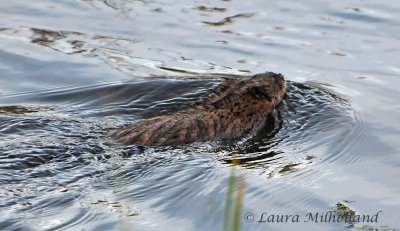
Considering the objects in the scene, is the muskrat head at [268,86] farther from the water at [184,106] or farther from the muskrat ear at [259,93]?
the water at [184,106]

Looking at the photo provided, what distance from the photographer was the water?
6172mm

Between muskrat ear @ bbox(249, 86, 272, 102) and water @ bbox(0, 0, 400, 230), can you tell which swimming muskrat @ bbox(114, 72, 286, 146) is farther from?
water @ bbox(0, 0, 400, 230)

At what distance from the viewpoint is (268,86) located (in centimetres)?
838

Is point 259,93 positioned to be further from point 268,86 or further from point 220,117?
point 220,117

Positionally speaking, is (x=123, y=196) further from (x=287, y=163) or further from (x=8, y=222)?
(x=287, y=163)

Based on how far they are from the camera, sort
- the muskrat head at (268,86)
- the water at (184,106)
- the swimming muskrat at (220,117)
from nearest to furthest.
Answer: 1. the water at (184,106)
2. the swimming muskrat at (220,117)
3. the muskrat head at (268,86)

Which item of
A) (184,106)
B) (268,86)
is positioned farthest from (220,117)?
(268,86)

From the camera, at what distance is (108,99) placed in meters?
8.40

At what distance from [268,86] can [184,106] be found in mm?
778

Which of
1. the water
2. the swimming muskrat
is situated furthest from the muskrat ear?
the water

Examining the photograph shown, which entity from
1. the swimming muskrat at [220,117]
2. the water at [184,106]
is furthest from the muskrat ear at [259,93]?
the water at [184,106]

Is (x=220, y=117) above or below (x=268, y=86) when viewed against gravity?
below

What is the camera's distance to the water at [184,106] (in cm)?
617

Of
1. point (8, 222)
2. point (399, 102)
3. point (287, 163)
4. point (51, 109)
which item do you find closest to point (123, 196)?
point (8, 222)
